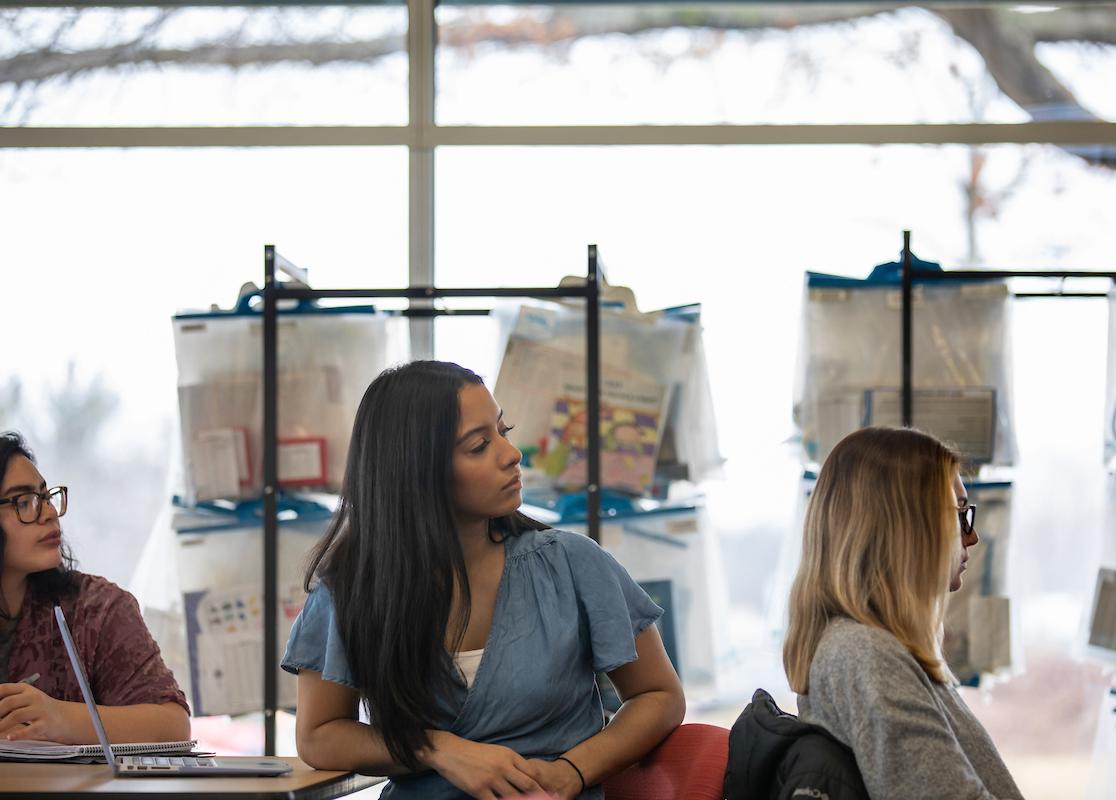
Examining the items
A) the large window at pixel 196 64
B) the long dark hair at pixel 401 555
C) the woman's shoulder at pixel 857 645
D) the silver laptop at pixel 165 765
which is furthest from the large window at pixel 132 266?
the woman's shoulder at pixel 857 645

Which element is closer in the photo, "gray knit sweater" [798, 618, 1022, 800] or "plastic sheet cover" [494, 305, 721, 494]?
"gray knit sweater" [798, 618, 1022, 800]

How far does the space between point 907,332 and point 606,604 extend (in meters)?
1.62

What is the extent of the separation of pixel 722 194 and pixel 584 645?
2.10 meters

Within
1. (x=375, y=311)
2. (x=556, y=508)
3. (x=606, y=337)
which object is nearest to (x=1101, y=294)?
(x=606, y=337)

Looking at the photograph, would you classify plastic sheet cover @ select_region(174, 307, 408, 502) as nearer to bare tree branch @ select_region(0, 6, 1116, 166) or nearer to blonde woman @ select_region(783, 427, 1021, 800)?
bare tree branch @ select_region(0, 6, 1116, 166)

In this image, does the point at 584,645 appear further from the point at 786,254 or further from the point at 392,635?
the point at 786,254

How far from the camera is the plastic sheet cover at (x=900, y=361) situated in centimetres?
330

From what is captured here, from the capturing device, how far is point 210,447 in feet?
11.0

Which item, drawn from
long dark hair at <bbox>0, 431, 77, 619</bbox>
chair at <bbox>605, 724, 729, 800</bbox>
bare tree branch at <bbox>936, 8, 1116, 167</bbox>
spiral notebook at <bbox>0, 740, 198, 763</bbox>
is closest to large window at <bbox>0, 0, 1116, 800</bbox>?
bare tree branch at <bbox>936, 8, 1116, 167</bbox>

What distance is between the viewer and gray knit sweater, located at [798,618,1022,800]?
1598 millimetres

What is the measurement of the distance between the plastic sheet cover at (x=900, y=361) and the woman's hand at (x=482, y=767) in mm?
1760

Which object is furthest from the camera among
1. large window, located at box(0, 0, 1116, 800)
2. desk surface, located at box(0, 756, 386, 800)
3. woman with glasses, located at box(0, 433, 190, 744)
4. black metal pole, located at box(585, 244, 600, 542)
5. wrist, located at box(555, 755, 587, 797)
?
large window, located at box(0, 0, 1116, 800)

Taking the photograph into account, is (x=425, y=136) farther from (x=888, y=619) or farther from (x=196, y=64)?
(x=888, y=619)

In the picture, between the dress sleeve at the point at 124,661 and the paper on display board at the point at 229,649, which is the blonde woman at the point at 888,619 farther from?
the paper on display board at the point at 229,649
